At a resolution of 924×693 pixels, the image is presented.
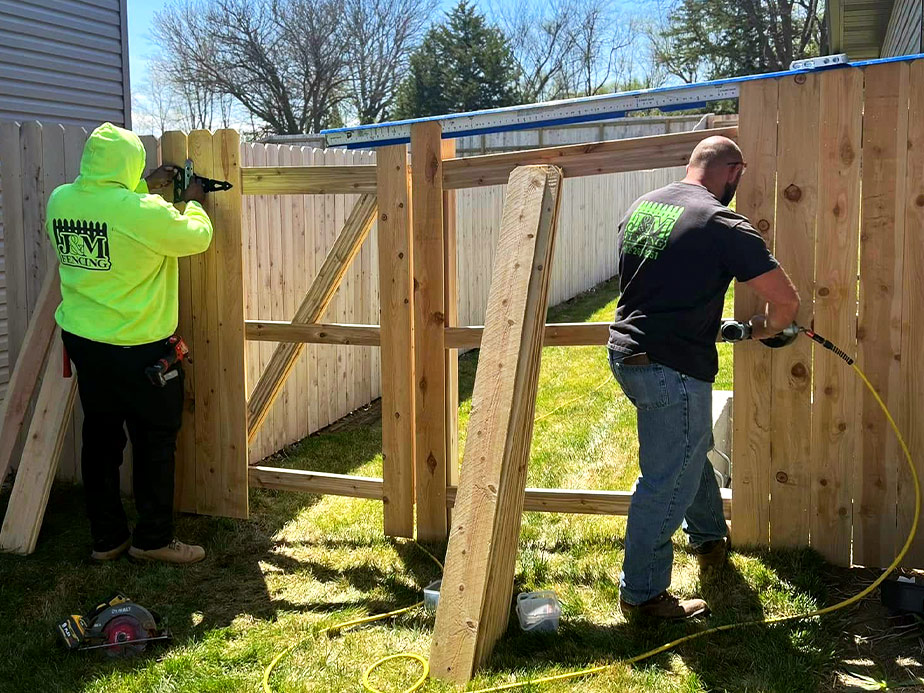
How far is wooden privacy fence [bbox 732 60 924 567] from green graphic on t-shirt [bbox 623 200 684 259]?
2.33 ft

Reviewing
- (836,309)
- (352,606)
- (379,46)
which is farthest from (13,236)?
(379,46)

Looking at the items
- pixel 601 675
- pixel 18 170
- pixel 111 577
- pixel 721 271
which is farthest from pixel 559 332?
pixel 18 170

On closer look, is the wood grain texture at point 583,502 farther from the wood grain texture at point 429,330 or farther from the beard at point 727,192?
the beard at point 727,192

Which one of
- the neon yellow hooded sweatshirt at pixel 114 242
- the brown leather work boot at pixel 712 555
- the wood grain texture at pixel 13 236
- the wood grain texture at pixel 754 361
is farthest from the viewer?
the wood grain texture at pixel 13 236

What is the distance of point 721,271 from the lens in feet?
11.4

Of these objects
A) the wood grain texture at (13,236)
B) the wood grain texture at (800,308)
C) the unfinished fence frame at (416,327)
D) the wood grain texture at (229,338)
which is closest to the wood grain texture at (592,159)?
the unfinished fence frame at (416,327)

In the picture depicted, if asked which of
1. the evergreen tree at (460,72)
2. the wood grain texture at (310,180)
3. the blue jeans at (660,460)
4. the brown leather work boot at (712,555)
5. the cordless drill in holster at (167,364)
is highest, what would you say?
the evergreen tree at (460,72)

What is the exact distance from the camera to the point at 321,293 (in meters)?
4.99

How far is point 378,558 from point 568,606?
46.0 inches

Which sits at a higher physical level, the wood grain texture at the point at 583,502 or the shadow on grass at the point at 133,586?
the wood grain texture at the point at 583,502

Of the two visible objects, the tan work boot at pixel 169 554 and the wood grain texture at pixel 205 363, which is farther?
the wood grain texture at pixel 205 363

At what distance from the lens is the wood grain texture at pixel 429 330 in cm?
452

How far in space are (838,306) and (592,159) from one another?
4.29ft

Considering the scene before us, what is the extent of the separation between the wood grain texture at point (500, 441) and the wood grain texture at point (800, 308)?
1101 mm
